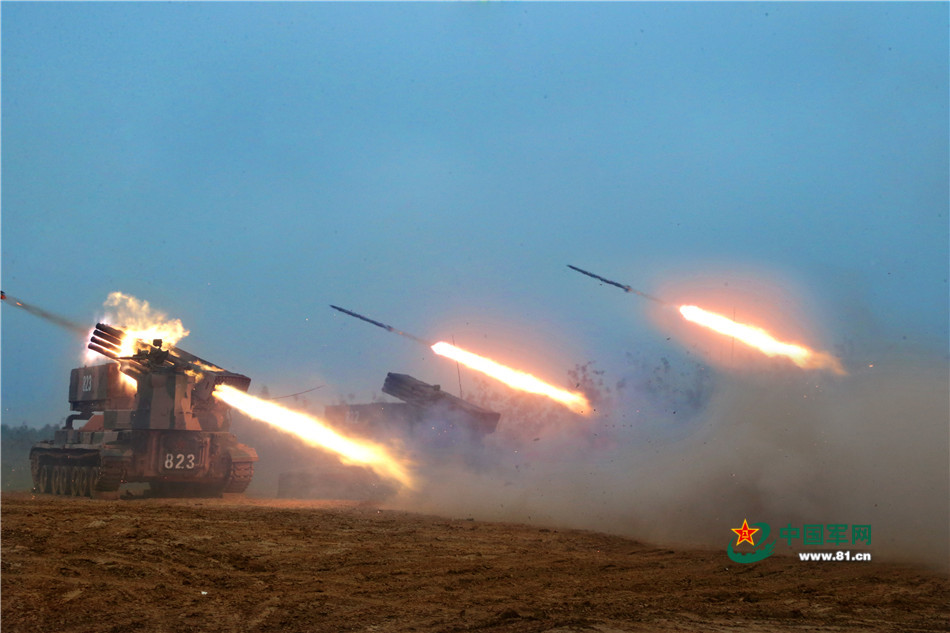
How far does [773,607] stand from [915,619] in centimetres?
182

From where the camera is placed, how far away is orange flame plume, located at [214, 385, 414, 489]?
25297mm

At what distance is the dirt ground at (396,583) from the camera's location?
32.3 ft

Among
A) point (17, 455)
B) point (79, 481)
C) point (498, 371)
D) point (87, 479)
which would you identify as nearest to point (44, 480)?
point (79, 481)

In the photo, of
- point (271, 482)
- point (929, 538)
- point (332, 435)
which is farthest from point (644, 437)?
point (271, 482)

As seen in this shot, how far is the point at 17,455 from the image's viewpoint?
63.2m

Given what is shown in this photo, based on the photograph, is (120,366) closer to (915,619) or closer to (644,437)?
(644,437)

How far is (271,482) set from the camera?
136 feet
